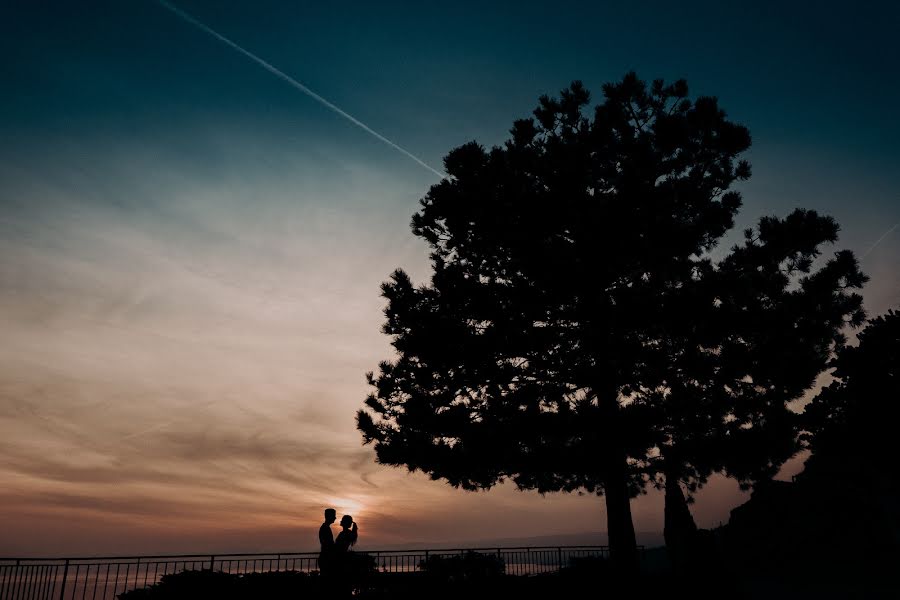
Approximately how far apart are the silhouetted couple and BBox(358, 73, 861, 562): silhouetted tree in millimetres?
5726

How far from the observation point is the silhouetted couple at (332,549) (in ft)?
33.2

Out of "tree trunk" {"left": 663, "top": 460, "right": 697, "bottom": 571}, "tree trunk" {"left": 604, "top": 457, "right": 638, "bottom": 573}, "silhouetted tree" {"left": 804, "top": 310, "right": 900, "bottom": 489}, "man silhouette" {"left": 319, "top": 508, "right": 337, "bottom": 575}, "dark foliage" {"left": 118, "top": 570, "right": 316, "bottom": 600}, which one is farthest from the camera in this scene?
"silhouetted tree" {"left": 804, "top": 310, "right": 900, "bottom": 489}

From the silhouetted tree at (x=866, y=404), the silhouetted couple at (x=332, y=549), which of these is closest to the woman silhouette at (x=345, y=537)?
the silhouetted couple at (x=332, y=549)

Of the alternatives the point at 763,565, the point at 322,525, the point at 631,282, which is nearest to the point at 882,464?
the point at 763,565

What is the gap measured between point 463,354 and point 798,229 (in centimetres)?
953

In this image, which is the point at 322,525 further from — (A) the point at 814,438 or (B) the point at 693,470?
(A) the point at 814,438

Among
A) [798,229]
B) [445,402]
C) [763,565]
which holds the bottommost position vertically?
[763,565]

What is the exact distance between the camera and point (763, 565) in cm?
2245

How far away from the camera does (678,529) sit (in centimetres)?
1416

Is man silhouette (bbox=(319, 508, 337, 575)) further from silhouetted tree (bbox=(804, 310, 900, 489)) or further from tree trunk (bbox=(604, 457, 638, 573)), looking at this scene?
silhouetted tree (bbox=(804, 310, 900, 489))

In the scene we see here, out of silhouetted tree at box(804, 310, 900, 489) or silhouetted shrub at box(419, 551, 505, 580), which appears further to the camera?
silhouetted tree at box(804, 310, 900, 489)

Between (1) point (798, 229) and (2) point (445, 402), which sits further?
(2) point (445, 402)

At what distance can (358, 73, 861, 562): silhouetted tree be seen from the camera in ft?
48.4

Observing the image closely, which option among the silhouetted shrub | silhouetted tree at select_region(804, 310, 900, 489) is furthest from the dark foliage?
silhouetted tree at select_region(804, 310, 900, 489)
